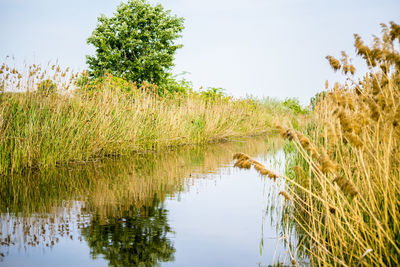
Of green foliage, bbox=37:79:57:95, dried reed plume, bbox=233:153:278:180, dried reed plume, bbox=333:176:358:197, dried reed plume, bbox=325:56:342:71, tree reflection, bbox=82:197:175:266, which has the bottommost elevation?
tree reflection, bbox=82:197:175:266

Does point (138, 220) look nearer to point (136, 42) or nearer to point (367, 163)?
point (367, 163)

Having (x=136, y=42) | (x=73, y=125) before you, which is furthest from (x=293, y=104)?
(x=73, y=125)

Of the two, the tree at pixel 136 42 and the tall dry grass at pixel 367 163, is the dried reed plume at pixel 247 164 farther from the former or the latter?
the tree at pixel 136 42

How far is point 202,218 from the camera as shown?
17.1 feet

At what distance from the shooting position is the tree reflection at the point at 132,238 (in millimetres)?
3740

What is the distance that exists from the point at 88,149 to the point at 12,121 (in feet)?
6.82

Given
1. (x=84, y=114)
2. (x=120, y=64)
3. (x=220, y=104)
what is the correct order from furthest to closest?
(x=120, y=64) → (x=220, y=104) → (x=84, y=114)

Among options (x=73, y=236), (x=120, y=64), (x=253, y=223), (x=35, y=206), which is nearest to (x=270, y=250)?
(x=253, y=223)

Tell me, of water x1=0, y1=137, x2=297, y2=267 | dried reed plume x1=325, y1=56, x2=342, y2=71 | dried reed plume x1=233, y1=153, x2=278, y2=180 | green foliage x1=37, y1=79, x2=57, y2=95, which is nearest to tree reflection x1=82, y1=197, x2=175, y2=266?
water x1=0, y1=137, x2=297, y2=267

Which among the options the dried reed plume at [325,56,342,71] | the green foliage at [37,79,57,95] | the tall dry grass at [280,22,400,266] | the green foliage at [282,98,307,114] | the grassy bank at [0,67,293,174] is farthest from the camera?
the green foliage at [282,98,307,114]

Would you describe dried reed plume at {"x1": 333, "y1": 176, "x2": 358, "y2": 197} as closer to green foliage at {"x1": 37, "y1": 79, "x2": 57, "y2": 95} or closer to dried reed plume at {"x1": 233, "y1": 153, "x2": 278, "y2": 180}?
dried reed plume at {"x1": 233, "y1": 153, "x2": 278, "y2": 180}

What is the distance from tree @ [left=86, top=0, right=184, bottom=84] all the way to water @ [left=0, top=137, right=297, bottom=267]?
101 ft

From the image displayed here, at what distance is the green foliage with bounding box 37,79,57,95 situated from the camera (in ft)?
27.5

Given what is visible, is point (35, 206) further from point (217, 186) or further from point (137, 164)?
point (137, 164)
